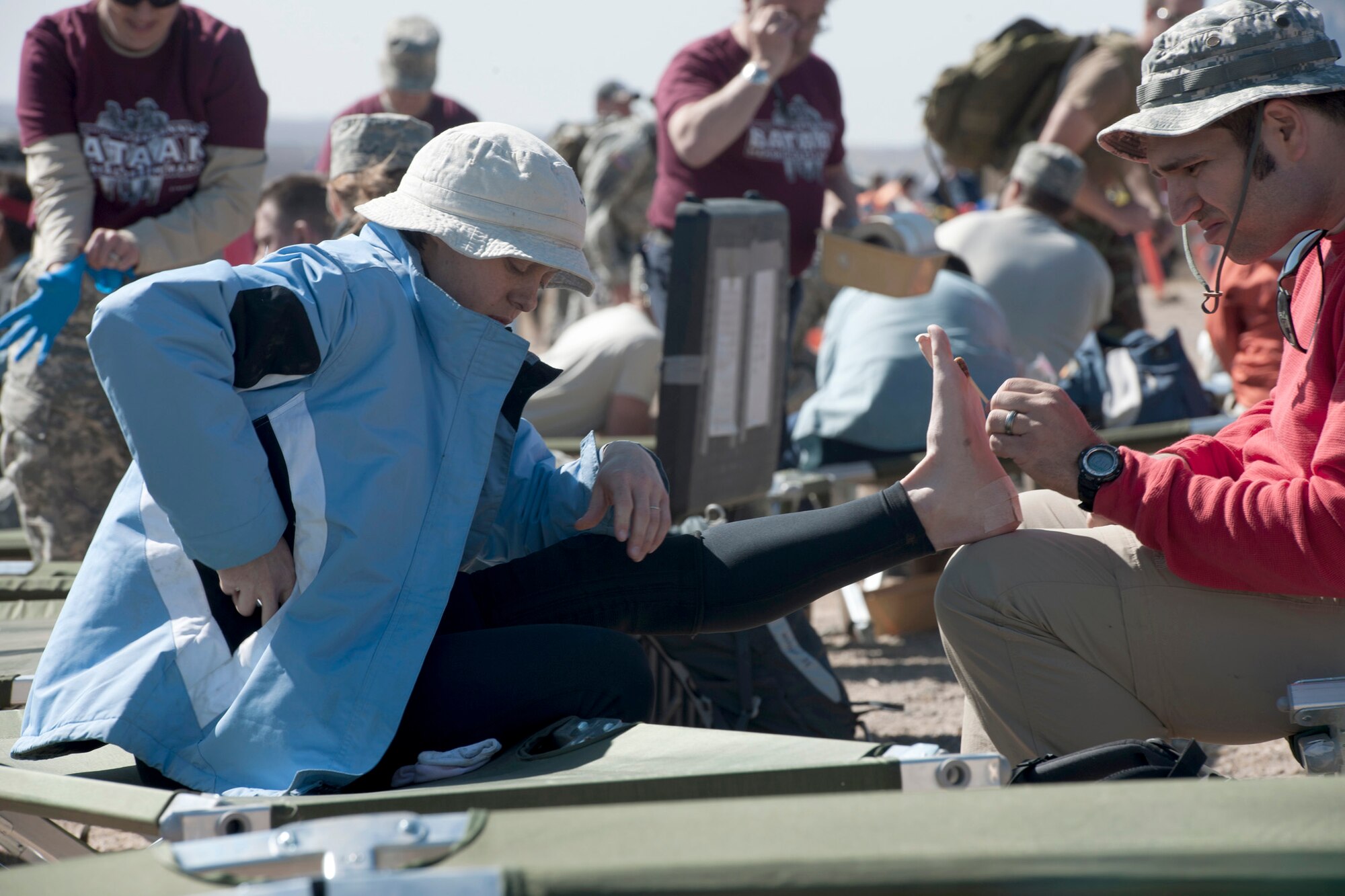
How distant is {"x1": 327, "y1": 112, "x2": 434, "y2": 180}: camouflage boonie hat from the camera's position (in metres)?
3.14

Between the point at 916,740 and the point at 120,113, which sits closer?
the point at 916,740

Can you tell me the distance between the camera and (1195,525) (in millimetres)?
1787

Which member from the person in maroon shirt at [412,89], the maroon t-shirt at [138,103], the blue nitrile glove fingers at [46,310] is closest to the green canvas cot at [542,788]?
the blue nitrile glove fingers at [46,310]

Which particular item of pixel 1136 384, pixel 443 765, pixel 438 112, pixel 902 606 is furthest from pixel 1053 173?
pixel 443 765

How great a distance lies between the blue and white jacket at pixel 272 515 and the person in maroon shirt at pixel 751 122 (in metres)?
2.27

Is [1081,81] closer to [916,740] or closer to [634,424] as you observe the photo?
[634,424]

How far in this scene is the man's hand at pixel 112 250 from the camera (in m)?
3.44

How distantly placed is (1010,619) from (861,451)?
2.23 metres

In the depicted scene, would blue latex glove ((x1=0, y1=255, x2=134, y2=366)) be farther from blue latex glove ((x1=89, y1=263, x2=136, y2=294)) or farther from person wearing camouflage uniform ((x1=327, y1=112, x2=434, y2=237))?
person wearing camouflage uniform ((x1=327, y1=112, x2=434, y2=237))

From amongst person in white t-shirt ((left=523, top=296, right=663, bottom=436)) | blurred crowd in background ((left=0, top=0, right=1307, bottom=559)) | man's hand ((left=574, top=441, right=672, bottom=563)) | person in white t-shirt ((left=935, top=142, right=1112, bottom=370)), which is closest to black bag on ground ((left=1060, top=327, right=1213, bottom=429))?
blurred crowd in background ((left=0, top=0, right=1307, bottom=559))

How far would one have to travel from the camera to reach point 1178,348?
4672 millimetres

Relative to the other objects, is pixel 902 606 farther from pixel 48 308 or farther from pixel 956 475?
pixel 48 308

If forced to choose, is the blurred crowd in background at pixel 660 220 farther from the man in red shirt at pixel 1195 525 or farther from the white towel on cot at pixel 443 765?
the man in red shirt at pixel 1195 525

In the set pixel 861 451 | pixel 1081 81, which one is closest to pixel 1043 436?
pixel 861 451
